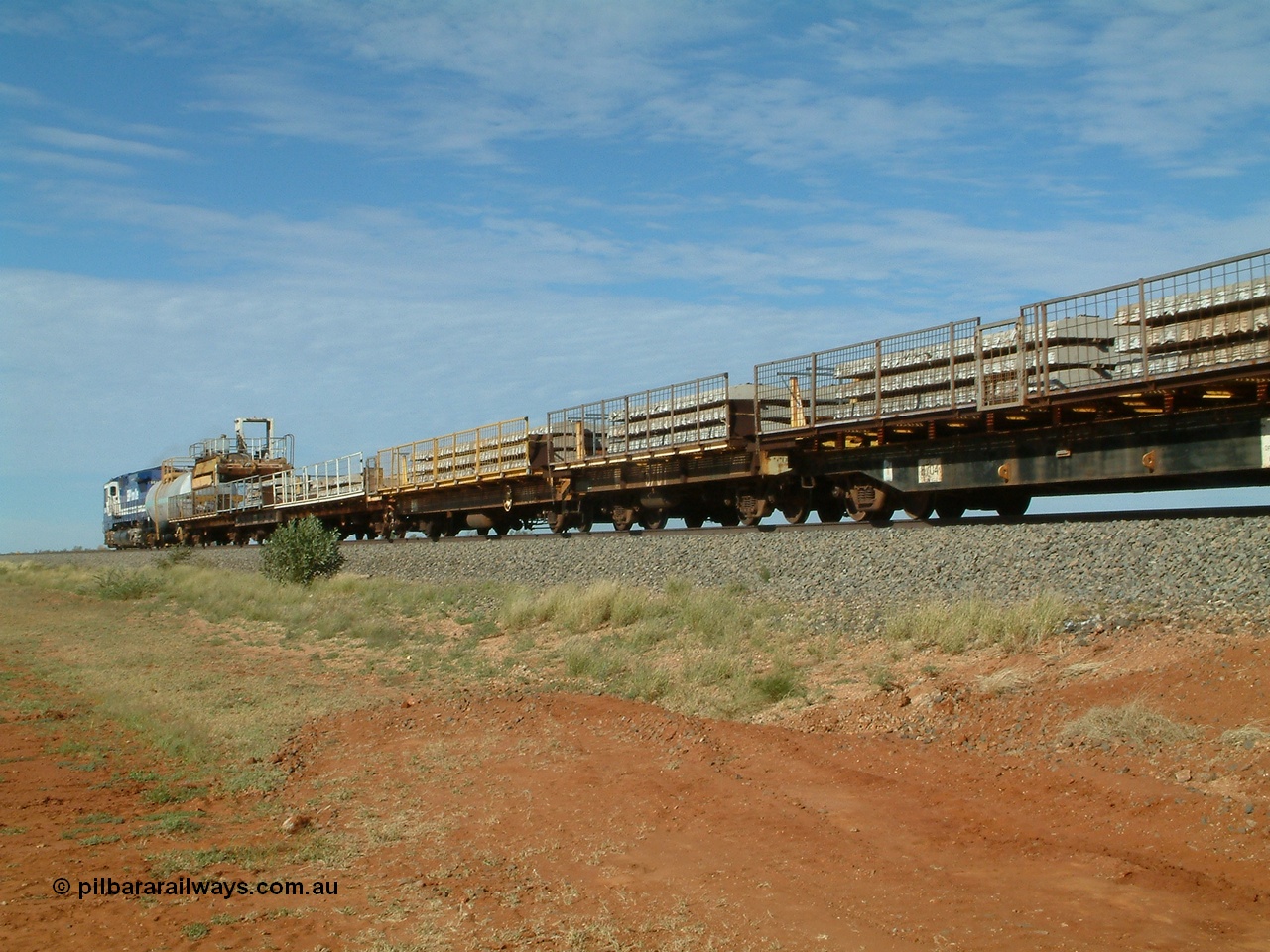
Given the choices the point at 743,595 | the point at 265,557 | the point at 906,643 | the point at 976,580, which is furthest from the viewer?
the point at 265,557

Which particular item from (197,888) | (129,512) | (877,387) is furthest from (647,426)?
(129,512)

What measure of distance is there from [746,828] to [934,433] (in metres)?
9.50

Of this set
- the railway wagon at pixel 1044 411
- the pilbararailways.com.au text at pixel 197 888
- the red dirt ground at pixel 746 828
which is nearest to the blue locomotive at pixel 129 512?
the railway wagon at pixel 1044 411

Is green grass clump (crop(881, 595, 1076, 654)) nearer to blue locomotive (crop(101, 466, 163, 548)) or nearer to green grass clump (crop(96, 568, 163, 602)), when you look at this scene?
green grass clump (crop(96, 568, 163, 602))

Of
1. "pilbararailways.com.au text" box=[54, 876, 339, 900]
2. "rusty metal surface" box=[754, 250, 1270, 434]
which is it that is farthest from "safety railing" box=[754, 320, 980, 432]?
"pilbararailways.com.au text" box=[54, 876, 339, 900]

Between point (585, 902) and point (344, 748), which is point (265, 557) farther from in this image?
point (585, 902)

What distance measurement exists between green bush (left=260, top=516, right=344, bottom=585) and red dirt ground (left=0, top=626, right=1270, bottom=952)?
618 inches

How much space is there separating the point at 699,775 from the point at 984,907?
2.91m

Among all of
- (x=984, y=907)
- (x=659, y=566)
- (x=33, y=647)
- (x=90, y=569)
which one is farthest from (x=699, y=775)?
(x=90, y=569)

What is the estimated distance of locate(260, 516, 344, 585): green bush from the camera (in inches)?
1002

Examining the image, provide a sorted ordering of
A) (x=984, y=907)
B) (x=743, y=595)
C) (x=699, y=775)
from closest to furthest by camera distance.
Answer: (x=984, y=907) < (x=699, y=775) < (x=743, y=595)

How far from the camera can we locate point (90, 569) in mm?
39750

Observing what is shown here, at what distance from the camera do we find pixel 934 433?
15.1 metres

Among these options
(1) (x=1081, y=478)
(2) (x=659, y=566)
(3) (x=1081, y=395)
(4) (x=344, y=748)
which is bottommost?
(4) (x=344, y=748)
